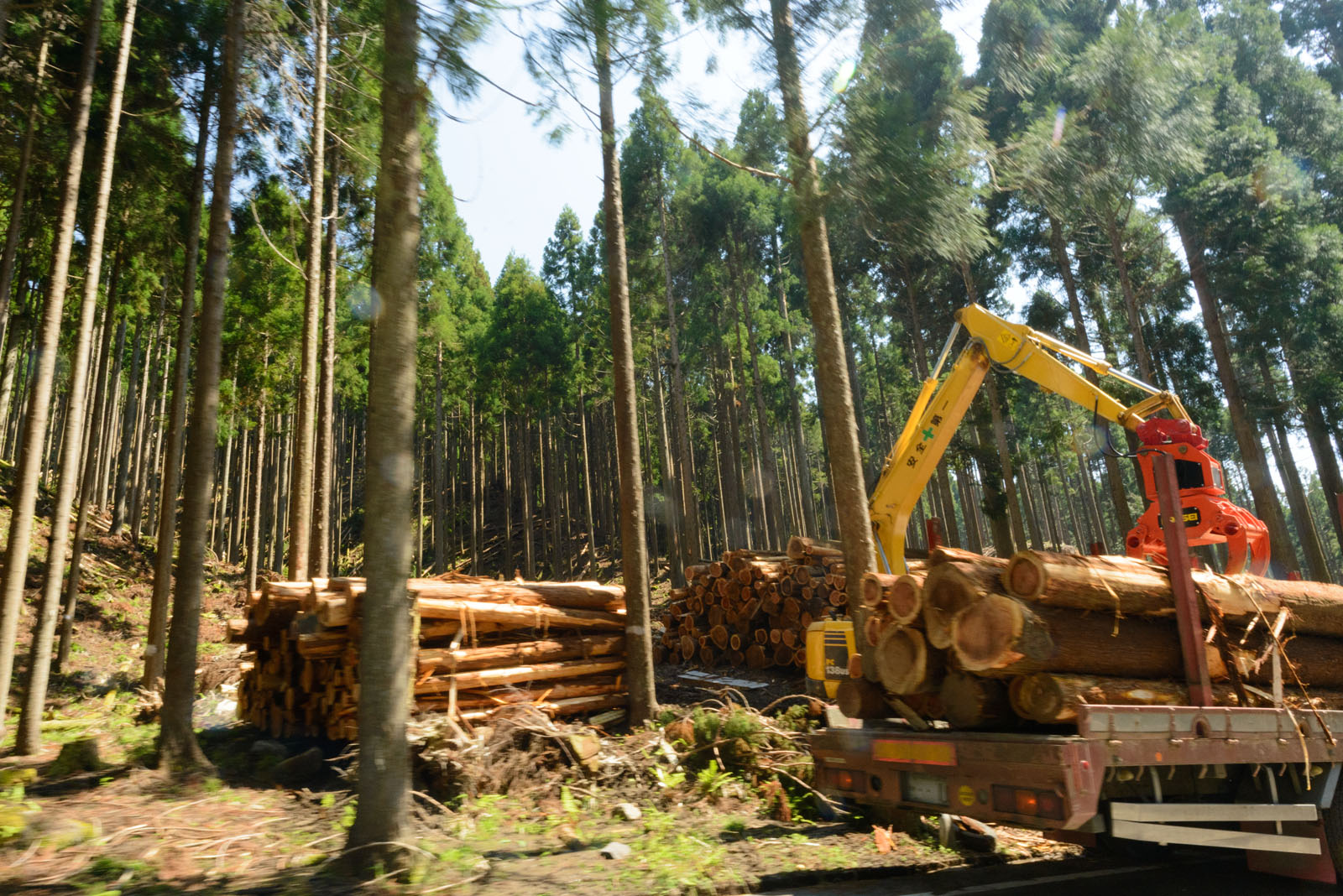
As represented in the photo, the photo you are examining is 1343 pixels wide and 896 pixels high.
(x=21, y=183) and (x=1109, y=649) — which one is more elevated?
(x=21, y=183)

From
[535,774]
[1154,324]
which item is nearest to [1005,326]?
[535,774]

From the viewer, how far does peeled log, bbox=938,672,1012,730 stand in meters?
4.55

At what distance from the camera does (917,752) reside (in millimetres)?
4551

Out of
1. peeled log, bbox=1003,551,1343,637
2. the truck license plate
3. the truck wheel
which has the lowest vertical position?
the truck wheel

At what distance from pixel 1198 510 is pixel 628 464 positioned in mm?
6032

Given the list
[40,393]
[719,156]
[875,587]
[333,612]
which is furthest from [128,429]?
[875,587]

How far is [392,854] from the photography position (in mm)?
4277

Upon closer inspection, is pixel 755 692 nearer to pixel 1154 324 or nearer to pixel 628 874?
pixel 628 874

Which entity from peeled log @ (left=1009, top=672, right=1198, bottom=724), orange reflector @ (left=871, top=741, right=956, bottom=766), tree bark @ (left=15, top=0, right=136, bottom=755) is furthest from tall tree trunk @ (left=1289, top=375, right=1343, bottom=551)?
tree bark @ (left=15, top=0, right=136, bottom=755)

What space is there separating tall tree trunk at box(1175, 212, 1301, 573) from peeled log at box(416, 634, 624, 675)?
59.2 ft

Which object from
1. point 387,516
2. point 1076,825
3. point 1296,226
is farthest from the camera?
point 1296,226

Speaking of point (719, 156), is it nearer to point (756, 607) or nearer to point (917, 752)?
point (917, 752)

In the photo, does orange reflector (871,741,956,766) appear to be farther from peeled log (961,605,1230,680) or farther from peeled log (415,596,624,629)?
peeled log (415,596,624,629)

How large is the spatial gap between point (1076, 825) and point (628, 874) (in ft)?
8.83
